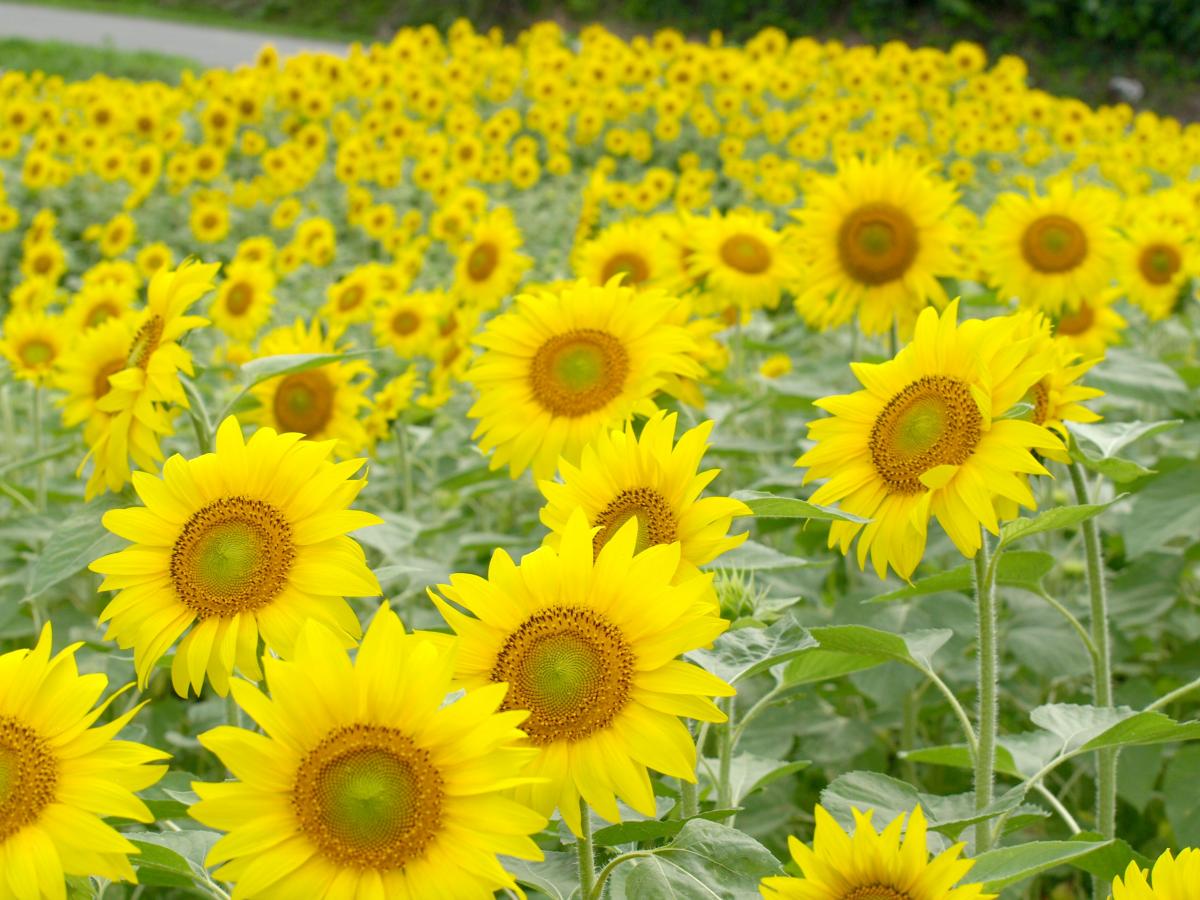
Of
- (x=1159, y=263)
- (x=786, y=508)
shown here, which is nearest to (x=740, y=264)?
(x=1159, y=263)

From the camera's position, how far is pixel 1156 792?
2686mm

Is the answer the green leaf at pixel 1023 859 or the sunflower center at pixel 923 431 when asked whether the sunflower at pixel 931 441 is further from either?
the green leaf at pixel 1023 859

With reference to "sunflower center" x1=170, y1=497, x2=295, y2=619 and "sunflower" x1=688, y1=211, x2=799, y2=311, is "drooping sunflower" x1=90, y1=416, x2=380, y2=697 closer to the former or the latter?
"sunflower center" x1=170, y1=497, x2=295, y2=619

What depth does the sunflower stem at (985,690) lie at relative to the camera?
1604 millimetres

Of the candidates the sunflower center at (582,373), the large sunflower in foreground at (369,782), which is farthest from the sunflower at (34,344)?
the large sunflower in foreground at (369,782)

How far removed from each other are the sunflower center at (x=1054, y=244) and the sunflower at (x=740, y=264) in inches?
21.6

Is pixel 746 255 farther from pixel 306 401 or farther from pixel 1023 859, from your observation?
pixel 1023 859

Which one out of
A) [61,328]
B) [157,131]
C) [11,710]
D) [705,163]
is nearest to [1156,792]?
[11,710]

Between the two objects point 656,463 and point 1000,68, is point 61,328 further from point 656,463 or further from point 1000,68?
point 1000,68

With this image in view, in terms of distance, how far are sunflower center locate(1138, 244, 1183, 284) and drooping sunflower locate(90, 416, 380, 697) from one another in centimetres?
283

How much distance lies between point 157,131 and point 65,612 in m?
6.87

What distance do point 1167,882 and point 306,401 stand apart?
83.2 inches

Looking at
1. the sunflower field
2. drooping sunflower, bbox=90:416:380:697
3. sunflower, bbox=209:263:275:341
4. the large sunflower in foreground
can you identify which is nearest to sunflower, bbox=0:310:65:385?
the sunflower field

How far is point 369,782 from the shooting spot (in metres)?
1.19
